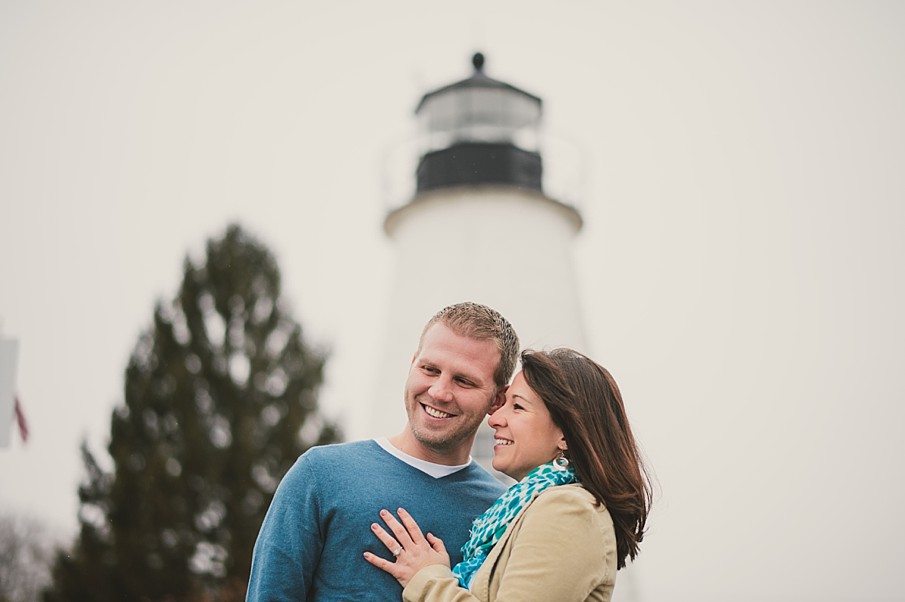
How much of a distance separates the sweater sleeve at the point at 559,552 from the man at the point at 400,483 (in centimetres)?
48

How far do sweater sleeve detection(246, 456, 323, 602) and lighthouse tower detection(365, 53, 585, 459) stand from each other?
805 cm

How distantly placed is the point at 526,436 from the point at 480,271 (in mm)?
8551

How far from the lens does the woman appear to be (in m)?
2.47

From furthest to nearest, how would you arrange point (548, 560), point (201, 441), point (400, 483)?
point (201, 441) → point (400, 483) → point (548, 560)

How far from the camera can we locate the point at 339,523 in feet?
9.42

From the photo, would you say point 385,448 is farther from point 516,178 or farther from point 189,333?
point 189,333

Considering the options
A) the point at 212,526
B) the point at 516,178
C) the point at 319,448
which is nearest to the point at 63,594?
the point at 212,526

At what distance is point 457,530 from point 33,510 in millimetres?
30156

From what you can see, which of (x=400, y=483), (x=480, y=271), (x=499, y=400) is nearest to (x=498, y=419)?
(x=499, y=400)

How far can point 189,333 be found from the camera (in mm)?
15898

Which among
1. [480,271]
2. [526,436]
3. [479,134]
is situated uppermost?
[479,134]

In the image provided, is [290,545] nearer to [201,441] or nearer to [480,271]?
[480,271]

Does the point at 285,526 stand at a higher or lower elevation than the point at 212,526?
higher

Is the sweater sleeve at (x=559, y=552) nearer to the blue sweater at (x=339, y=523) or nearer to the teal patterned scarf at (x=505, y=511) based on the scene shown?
the teal patterned scarf at (x=505, y=511)
